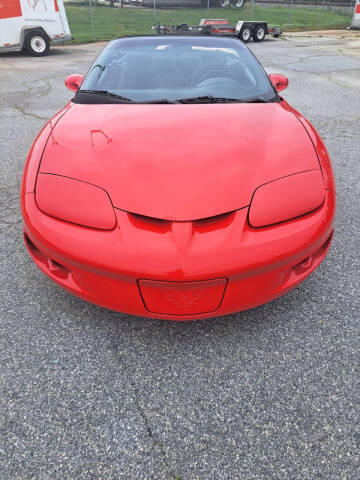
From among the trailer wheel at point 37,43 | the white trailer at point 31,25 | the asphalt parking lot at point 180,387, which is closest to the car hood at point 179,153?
the asphalt parking lot at point 180,387

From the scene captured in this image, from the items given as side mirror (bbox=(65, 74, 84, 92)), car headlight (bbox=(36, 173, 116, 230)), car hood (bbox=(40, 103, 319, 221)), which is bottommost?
car headlight (bbox=(36, 173, 116, 230))

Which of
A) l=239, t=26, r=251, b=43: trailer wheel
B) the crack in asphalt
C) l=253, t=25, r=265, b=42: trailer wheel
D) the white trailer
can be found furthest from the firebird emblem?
l=253, t=25, r=265, b=42: trailer wheel

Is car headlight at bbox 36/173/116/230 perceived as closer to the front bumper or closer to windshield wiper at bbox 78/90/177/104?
the front bumper

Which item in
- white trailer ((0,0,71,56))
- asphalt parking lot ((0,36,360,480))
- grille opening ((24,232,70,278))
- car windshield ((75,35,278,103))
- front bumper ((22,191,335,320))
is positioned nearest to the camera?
asphalt parking lot ((0,36,360,480))

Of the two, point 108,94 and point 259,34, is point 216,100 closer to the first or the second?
point 108,94

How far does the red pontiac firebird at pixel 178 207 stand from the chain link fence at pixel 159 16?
15.2 m

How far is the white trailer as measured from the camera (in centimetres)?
977

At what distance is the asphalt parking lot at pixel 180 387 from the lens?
124 centimetres

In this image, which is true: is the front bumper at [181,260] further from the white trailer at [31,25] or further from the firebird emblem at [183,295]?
the white trailer at [31,25]

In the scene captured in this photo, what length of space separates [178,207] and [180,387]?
2.48 feet

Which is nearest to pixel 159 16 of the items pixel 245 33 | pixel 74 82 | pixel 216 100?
pixel 245 33

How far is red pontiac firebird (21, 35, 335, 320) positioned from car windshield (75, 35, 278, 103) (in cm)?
24

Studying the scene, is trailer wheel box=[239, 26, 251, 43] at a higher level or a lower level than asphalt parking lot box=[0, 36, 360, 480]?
higher

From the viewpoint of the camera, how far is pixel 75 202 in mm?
1554
